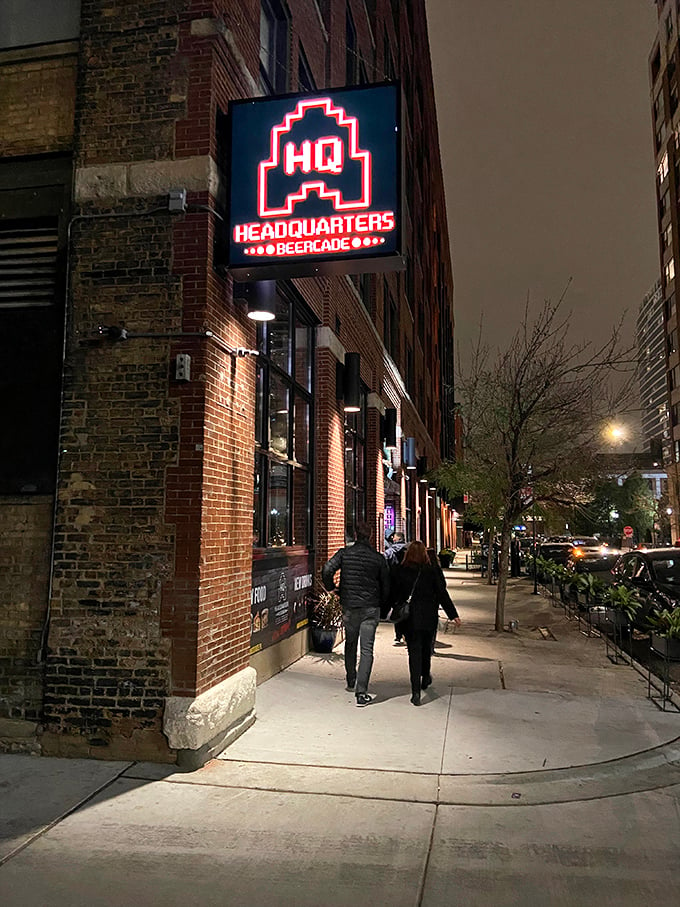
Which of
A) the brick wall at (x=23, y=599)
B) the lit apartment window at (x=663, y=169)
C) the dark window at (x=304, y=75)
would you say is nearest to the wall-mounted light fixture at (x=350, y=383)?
the dark window at (x=304, y=75)

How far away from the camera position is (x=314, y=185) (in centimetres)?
670

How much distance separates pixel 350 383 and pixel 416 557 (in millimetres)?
5356

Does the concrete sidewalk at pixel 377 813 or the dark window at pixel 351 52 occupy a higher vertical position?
the dark window at pixel 351 52

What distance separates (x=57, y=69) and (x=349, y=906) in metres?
7.70

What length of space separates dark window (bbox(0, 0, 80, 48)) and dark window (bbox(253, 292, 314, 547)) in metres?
3.81

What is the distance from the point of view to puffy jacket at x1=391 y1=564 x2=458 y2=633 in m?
8.11

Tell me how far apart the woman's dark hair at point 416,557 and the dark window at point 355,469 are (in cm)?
621

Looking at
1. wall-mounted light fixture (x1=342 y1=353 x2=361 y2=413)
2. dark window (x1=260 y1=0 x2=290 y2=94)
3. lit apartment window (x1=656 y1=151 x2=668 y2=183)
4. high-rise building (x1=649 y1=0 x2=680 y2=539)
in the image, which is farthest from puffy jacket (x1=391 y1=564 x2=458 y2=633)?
lit apartment window (x1=656 y1=151 x2=668 y2=183)

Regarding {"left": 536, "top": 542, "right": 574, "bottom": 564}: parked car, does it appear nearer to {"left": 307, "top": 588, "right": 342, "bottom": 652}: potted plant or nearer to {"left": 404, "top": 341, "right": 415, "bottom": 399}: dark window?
{"left": 404, "top": 341, "right": 415, "bottom": 399}: dark window

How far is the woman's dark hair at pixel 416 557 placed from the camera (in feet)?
27.5

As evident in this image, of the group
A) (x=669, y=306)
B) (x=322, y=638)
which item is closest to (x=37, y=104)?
(x=322, y=638)

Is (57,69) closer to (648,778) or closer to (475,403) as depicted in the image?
(648,778)

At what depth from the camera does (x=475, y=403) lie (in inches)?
728

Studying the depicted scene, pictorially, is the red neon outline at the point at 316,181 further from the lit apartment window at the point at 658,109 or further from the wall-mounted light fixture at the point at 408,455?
the lit apartment window at the point at 658,109
